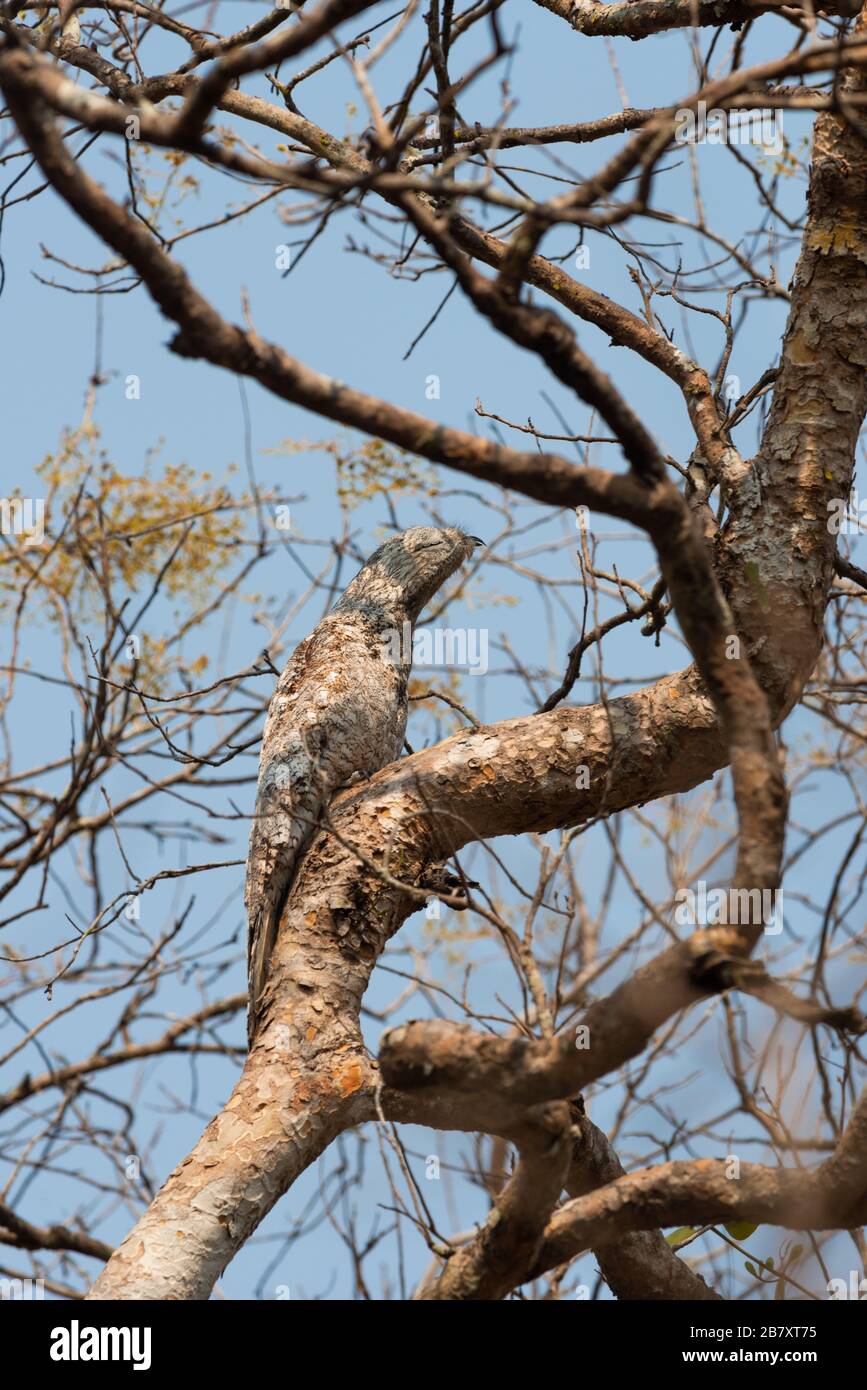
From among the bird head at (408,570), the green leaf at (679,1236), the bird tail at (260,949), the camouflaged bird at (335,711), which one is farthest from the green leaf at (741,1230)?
the bird head at (408,570)

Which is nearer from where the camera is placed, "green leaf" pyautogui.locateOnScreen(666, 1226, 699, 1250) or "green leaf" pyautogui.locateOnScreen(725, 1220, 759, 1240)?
"green leaf" pyautogui.locateOnScreen(725, 1220, 759, 1240)

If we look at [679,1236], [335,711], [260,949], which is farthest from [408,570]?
[679,1236]

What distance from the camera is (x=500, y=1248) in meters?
2.51

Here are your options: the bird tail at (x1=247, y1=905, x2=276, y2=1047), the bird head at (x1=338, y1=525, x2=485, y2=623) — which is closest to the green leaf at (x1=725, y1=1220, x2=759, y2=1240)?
Answer: the bird tail at (x1=247, y1=905, x2=276, y2=1047)

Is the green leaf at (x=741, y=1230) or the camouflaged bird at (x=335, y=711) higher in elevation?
the camouflaged bird at (x=335, y=711)

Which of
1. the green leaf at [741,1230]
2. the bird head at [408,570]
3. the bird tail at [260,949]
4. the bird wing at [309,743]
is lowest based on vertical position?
the green leaf at [741,1230]

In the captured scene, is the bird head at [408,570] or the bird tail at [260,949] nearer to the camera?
the bird tail at [260,949]

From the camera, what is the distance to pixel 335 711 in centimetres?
451

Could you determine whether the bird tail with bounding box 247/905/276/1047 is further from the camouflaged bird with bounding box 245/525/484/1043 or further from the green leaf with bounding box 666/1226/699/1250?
the green leaf with bounding box 666/1226/699/1250

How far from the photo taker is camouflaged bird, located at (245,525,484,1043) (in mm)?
3980

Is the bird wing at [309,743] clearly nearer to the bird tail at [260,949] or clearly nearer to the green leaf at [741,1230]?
the bird tail at [260,949]

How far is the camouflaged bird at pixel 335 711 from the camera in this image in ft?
13.1

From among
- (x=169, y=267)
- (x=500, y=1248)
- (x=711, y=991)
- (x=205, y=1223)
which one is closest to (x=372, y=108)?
(x=169, y=267)
